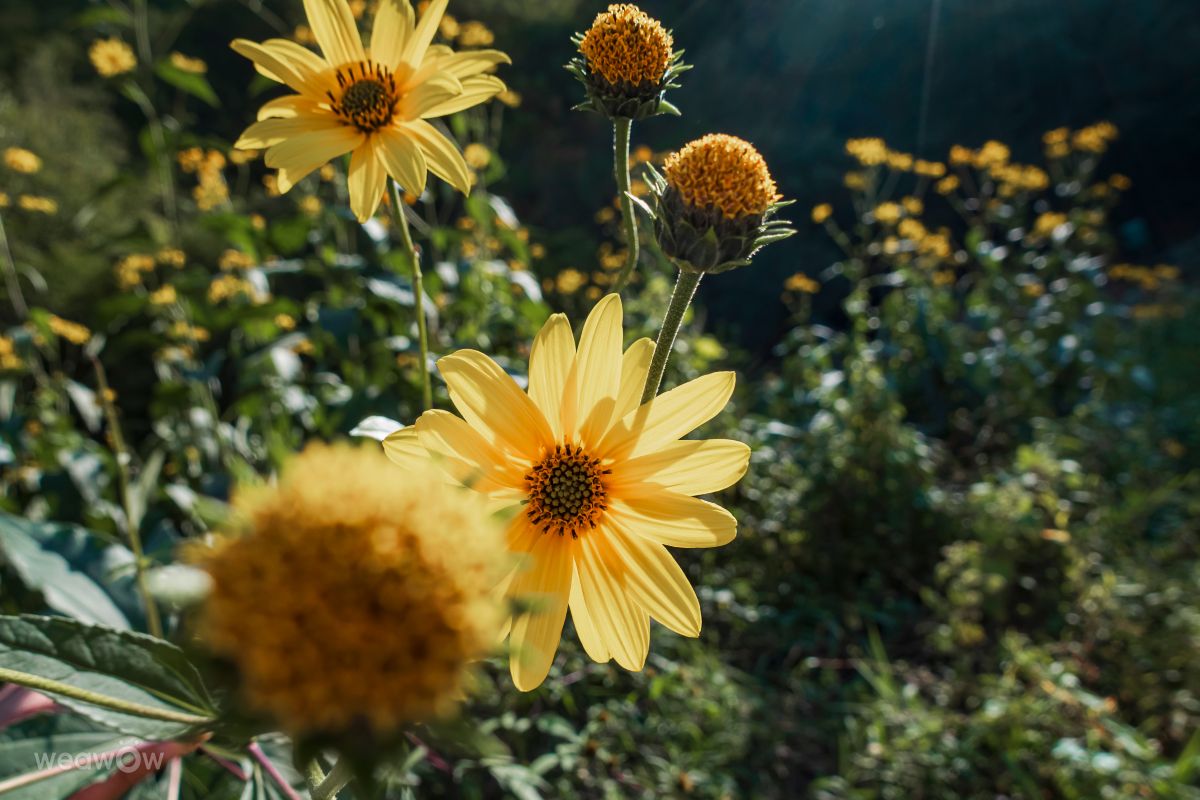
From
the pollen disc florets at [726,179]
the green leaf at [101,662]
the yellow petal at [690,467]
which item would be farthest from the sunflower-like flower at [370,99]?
the green leaf at [101,662]

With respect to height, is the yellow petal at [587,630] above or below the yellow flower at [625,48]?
below

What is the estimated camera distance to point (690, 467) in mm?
642

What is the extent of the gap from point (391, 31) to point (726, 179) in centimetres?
42

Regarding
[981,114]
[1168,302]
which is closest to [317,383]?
[1168,302]

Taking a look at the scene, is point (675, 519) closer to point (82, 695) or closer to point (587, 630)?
point (587, 630)

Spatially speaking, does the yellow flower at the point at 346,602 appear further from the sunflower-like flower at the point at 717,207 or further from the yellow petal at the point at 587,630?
the sunflower-like flower at the point at 717,207

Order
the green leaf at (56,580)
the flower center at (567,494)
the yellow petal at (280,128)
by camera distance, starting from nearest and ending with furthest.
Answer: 1. the flower center at (567,494)
2. the yellow petal at (280,128)
3. the green leaf at (56,580)

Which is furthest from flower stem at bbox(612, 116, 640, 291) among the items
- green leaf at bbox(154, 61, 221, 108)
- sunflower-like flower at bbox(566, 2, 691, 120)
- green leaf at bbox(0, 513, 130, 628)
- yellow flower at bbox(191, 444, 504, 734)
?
green leaf at bbox(154, 61, 221, 108)

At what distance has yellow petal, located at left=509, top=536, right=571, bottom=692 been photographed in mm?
541

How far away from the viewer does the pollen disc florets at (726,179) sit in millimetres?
658

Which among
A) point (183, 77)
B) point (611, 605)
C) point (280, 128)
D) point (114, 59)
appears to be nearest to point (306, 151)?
point (280, 128)

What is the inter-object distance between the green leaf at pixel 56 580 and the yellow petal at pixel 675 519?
1008 millimetres

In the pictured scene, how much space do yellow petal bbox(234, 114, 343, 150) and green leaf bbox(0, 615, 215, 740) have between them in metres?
0.47

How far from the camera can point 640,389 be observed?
635 millimetres
